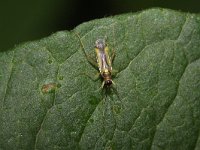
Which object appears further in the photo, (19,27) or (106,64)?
(19,27)

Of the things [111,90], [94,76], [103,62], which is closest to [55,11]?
[103,62]

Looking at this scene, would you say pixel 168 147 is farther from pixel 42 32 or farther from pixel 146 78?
pixel 42 32

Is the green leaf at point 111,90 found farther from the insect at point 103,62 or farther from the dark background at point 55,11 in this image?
the dark background at point 55,11

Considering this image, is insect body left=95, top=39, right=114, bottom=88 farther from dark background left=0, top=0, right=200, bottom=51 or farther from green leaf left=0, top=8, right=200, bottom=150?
dark background left=0, top=0, right=200, bottom=51

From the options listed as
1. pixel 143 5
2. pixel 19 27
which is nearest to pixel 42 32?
pixel 19 27

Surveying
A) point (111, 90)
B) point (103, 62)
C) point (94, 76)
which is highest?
point (103, 62)

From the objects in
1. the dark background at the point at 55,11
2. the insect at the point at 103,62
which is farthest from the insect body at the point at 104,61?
the dark background at the point at 55,11

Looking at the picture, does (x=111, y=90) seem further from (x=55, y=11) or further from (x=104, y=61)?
(x=55, y=11)
